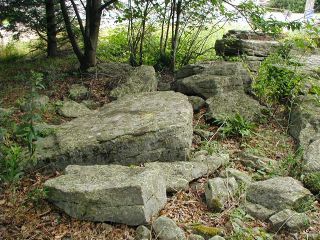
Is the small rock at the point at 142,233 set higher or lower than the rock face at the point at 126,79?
lower

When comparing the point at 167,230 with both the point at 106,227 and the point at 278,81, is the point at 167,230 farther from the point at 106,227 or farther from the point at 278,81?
the point at 278,81

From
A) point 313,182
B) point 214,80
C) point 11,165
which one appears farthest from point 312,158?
point 11,165

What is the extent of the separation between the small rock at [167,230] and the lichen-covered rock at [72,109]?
2.88m

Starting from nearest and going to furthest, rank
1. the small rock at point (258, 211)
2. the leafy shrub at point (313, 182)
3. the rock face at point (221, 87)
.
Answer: the small rock at point (258, 211) → the leafy shrub at point (313, 182) → the rock face at point (221, 87)

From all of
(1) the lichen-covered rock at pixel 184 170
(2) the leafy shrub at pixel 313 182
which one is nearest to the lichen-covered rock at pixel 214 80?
Answer: (1) the lichen-covered rock at pixel 184 170

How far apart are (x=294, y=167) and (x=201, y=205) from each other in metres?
1.46

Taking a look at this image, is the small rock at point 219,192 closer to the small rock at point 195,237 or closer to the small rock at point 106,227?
the small rock at point 195,237

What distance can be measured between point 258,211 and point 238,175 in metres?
0.63

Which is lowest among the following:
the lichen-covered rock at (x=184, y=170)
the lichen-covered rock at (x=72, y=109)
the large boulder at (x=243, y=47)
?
the lichen-covered rock at (x=184, y=170)

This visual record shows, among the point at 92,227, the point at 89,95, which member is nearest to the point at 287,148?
the point at 92,227

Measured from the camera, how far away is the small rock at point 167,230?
3.26 m

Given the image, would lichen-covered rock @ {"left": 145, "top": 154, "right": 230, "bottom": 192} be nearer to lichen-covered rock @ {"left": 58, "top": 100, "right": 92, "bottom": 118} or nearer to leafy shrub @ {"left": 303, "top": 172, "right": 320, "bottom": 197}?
leafy shrub @ {"left": 303, "top": 172, "right": 320, "bottom": 197}

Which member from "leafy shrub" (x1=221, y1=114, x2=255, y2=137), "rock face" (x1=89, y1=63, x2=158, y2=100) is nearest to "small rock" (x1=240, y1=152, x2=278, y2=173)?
"leafy shrub" (x1=221, y1=114, x2=255, y2=137)

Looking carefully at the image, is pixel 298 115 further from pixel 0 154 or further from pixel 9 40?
pixel 9 40
